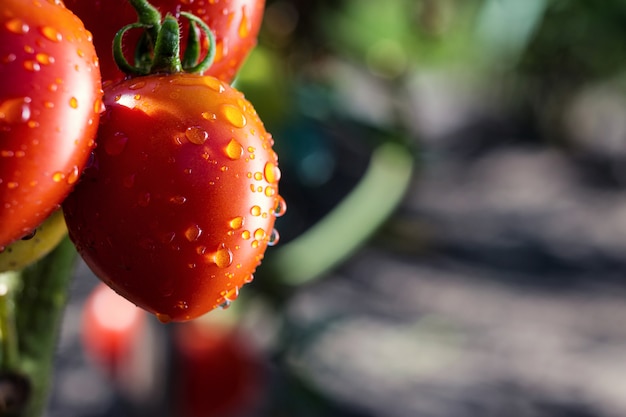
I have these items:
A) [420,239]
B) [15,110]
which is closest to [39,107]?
[15,110]

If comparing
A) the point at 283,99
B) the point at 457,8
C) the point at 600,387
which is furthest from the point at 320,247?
the point at 600,387

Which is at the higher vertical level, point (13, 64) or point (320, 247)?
point (13, 64)

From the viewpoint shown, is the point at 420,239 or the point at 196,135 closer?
the point at 196,135

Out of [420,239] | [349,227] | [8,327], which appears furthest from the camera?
[420,239]

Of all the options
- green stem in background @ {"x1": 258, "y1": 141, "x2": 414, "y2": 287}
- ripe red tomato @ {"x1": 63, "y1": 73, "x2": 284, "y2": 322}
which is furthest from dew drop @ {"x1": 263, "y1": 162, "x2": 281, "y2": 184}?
green stem in background @ {"x1": 258, "y1": 141, "x2": 414, "y2": 287}

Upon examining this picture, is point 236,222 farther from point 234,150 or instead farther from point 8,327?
point 8,327

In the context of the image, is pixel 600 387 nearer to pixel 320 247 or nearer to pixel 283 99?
pixel 320 247

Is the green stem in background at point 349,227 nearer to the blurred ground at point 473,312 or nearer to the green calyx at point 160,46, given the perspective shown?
the blurred ground at point 473,312
